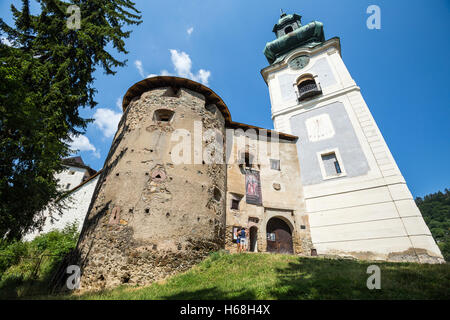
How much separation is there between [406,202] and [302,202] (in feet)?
15.5

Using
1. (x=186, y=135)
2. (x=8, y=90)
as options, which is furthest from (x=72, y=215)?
(x=8, y=90)

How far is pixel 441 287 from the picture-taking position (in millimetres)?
4145

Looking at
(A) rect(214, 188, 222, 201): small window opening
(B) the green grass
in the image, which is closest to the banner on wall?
(A) rect(214, 188, 222, 201): small window opening

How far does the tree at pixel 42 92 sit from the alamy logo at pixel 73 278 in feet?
6.25

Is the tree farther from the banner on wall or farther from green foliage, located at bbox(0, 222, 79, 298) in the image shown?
the banner on wall

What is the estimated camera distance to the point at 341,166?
12867mm

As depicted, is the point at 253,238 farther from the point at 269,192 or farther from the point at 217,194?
the point at 217,194

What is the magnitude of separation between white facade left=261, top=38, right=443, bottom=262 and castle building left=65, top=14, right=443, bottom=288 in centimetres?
5

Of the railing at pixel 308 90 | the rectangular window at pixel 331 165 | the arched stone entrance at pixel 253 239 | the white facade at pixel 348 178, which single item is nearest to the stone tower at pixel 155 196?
the arched stone entrance at pixel 253 239

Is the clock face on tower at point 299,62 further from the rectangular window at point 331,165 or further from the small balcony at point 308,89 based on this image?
the rectangular window at point 331,165

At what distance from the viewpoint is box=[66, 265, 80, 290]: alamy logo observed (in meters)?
7.19

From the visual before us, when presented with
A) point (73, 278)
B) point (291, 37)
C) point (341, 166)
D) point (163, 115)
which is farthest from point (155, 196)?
point (291, 37)

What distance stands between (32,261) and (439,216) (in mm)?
78977
